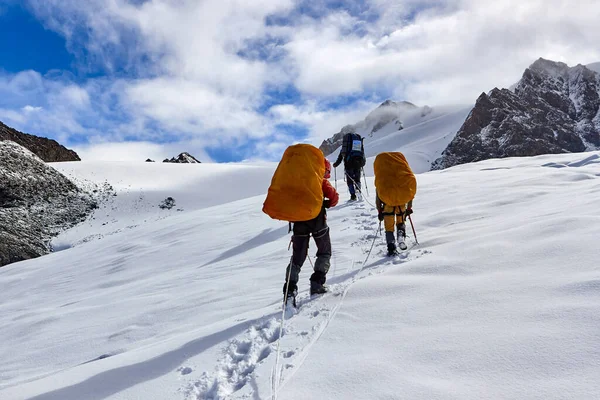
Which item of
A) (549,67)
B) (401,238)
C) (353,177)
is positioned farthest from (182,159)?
(549,67)

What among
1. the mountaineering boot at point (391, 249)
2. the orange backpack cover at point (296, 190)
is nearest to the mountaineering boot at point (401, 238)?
the mountaineering boot at point (391, 249)

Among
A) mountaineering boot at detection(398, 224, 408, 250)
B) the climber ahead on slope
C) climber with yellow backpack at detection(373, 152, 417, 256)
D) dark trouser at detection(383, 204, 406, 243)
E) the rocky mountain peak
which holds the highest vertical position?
the rocky mountain peak

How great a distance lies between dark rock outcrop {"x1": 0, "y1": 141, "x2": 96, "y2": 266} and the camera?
1939 cm

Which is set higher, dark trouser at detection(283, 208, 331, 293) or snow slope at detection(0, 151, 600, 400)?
dark trouser at detection(283, 208, 331, 293)

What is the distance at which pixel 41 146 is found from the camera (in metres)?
42.9

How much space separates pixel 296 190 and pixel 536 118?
5326 inches

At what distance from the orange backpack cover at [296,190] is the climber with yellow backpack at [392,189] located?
1980 millimetres

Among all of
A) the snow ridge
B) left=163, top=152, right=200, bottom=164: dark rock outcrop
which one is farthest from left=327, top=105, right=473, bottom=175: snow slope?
the snow ridge

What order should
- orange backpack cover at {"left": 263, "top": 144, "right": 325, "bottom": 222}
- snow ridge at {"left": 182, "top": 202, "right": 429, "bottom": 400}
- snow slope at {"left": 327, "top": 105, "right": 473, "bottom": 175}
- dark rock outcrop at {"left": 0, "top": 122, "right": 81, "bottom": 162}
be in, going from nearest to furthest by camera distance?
snow ridge at {"left": 182, "top": 202, "right": 429, "bottom": 400} → orange backpack cover at {"left": 263, "top": 144, "right": 325, "bottom": 222} → dark rock outcrop at {"left": 0, "top": 122, "right": 81, "bottom": 162} → snow slope at {"left": 327, "top": 105, "right": 473, "bottom": 175}

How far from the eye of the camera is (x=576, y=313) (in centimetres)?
248

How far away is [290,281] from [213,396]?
1.58 m

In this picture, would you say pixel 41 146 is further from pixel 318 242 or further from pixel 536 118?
pixel 536 118

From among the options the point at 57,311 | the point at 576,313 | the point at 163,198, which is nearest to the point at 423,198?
the point at 576,313

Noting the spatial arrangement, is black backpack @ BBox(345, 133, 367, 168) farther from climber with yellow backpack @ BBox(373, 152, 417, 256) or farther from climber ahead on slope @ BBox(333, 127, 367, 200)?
climber with yellow backpack @ BBox(373, 152, 417, 256)
